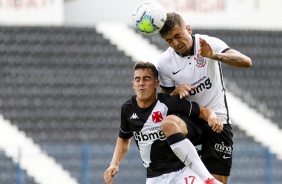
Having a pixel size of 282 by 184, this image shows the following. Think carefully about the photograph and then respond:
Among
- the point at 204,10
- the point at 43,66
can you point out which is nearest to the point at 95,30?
the point at 43,66

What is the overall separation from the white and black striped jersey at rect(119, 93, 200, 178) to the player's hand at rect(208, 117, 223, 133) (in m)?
0.21

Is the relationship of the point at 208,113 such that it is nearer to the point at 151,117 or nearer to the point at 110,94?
the point at 151,117

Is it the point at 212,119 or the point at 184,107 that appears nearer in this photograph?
the point at 212,119

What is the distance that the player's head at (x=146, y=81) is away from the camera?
7.18 m

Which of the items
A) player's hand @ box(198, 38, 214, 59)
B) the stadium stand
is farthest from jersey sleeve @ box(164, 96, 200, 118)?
the stadium stand

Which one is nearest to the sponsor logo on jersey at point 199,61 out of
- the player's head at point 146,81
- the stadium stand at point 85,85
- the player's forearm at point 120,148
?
the player's head at point 146,81

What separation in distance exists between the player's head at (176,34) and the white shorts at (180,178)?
962 mm

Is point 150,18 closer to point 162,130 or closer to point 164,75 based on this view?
point 164,75

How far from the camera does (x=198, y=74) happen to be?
284 inches

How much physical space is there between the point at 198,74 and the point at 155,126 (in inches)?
20.7

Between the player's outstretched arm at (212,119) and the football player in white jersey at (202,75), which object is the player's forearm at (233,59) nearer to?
the football player in white jersey at (202,75)

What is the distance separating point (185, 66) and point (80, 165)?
5717 millimetres

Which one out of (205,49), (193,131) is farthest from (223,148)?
(205,49)

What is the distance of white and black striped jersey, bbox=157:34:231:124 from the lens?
721cm
